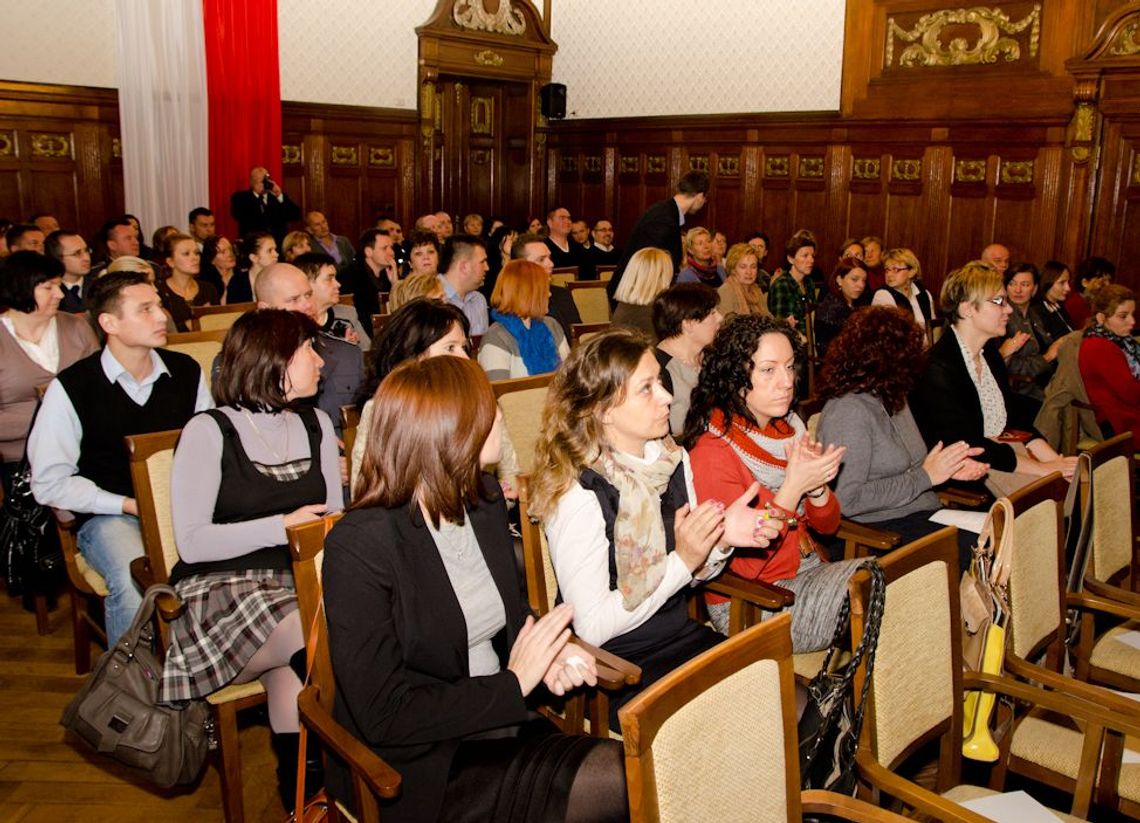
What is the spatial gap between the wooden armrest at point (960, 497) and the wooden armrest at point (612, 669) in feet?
6.10

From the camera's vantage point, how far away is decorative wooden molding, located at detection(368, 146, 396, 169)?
34.6 ft

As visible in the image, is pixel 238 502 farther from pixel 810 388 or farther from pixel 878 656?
pixel 810 388

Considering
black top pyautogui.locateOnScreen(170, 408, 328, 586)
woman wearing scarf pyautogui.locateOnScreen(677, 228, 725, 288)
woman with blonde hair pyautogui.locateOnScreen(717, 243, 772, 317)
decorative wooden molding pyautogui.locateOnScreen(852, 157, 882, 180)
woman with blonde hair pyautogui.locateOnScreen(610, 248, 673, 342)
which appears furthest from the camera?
decorative wooden molding pyautogui.locateOnScreen(852, 157, 882, 180)

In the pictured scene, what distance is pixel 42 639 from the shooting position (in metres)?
3.62

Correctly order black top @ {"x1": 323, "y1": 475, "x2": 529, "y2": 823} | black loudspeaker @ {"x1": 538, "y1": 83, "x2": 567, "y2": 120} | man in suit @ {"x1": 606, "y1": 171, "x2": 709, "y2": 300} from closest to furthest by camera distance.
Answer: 1. black top @ {"x1": 323, "y1": 475, "x2": 529, "y2": 823}
2. man in suit @ {"x1": 606, "y1": 171, "x2": 709, "y2": 300}
3. black loudspeaker @ {"x1": 538, "y1": 83, "x2": 567, "y2": 120}

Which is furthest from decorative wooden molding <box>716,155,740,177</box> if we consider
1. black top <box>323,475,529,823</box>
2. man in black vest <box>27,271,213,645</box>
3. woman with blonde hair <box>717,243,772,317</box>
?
black top <box>323,475,529,823</box>

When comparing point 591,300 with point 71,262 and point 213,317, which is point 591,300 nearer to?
point 213,317

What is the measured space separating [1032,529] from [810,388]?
4.14 meters

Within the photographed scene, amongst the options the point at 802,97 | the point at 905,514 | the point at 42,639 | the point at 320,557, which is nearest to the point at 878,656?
the point at 320,557

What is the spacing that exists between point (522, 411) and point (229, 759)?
5.10 ft

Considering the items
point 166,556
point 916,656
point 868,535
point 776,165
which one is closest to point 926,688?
point 916,656

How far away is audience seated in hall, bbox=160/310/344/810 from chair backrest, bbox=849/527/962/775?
4.42 ft

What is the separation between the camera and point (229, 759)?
2439 mm

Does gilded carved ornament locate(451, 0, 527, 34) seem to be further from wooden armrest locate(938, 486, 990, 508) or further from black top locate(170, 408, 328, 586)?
black top locate(170, 408, 328, 586)
